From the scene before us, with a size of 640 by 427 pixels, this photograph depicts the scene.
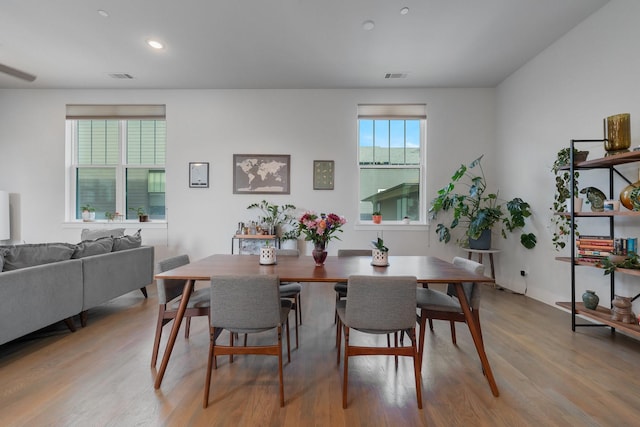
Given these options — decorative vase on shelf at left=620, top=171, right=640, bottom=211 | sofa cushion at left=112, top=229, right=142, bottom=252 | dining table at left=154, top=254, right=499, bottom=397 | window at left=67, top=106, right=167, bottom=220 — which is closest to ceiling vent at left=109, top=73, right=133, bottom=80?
window at left=67, top=106, right=167, bottom=220

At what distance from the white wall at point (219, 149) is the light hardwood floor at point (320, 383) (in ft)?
7.05

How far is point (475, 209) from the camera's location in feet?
13.9

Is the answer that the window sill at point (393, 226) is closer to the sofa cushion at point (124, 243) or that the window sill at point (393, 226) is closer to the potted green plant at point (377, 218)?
the potted green plant at point (377, 218)

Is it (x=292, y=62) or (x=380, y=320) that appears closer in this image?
(x=380, y=320)

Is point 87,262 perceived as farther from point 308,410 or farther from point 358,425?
point 358,425

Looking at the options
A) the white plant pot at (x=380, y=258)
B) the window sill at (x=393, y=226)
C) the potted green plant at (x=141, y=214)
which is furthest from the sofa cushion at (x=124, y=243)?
the window sill at (x=393, y=226)

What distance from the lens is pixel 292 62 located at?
3.80 metres

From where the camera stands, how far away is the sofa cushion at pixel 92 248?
2.74 metres

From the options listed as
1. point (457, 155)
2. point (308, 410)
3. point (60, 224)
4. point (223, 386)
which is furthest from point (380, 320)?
point (60, 224)

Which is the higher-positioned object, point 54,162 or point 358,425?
point 54,162

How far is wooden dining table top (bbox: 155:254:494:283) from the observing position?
5.65ft

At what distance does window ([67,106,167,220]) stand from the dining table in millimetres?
3288

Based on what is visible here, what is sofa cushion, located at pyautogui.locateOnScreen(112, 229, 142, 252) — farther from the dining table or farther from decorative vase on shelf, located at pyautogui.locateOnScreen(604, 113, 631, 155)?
decorative vase on shelf, located at pyautogui.locateOnScreen(604, 113, 631, 155)

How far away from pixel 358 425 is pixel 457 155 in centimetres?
419
